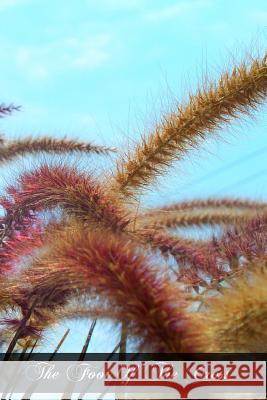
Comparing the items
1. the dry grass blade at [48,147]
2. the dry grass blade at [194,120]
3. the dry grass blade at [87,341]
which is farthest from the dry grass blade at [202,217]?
the dry grass blade at [48,147]

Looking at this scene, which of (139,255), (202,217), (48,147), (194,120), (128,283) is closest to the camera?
(128,283)

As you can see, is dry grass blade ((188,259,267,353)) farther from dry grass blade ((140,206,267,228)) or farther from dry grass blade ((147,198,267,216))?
dry grass blade ((147,198,267,216))

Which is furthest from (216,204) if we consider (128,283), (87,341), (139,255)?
(128,283)

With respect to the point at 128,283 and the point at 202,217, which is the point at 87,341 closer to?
the point at 128,283

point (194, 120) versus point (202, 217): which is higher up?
point (202, 217)

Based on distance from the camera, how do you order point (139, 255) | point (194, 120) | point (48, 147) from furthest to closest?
1. point (48, 147)
2. point (194, 120)
3. point (139, 255)

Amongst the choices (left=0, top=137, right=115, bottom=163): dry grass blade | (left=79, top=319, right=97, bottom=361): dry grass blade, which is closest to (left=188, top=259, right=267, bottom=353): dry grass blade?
(left=79, top=319, right=97, bottom=361): dry grass blade

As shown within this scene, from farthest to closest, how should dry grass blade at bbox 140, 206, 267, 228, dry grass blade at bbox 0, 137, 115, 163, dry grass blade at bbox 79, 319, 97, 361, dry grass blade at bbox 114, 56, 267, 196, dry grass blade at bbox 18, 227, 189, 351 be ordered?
dry grass blade at bbox 0, 137, 115, 163, dry grass blade at bbox 140, 206, 267, 228, dry grass blade at bbox 114, 56, 267, 196, dry grass blade at bbox 79, 319, 97, 361, dry grass blade at bbox 18, 227, 189, 351

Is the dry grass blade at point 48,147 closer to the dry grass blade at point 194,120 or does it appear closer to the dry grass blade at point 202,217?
the dry grass blade at point 202,217

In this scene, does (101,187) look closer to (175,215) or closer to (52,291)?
(52,291)
